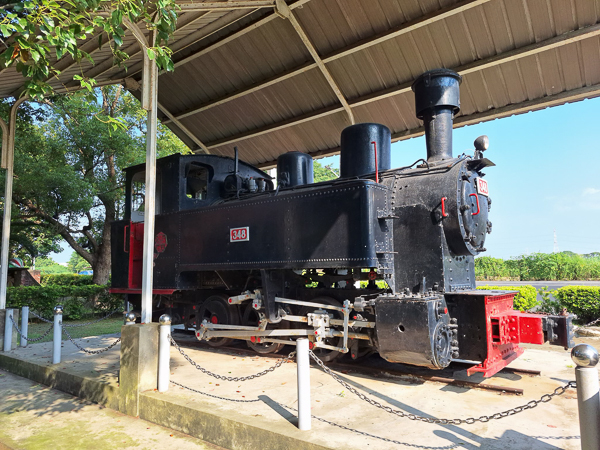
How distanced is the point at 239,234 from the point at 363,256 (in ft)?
6.36

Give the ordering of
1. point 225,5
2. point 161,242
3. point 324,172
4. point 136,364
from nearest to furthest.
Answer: point 136,364 < point 225,5 < point 161,242 < point 324,172

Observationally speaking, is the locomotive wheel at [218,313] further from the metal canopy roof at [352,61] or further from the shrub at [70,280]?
the shrub at [70,280]

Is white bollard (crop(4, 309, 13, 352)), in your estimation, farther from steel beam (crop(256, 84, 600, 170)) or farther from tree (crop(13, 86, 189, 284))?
steel beam (crop(256, 84, 600, 170))

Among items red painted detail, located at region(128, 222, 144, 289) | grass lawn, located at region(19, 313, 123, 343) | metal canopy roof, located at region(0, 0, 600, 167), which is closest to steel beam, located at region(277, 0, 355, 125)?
metal canopy roof, located at region(0, 0, 600, 167)

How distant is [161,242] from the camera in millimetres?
6699

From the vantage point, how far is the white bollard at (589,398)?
220 cm

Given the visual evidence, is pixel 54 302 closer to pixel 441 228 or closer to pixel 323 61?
pixel 323 61

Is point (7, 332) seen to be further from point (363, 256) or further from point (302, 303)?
point (363, 256)

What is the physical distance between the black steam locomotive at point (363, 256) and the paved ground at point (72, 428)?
196cm

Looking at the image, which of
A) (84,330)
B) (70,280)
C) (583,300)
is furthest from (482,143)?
(70,280)

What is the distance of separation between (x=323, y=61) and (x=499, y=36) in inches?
119

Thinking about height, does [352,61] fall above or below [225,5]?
above

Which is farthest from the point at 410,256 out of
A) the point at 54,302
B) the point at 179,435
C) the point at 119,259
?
the point at 54,302

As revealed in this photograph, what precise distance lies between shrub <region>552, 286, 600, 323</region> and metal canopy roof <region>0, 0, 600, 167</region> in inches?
166
